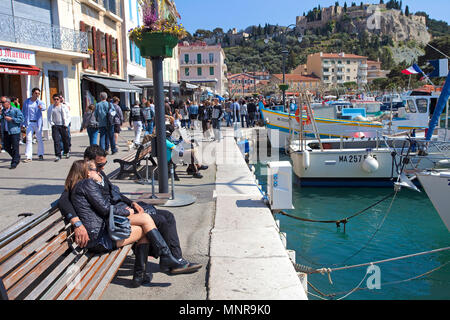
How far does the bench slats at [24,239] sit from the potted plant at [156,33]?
3464 mm

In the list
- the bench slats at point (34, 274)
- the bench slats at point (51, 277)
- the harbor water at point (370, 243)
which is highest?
the bench slats at point (34, 274)

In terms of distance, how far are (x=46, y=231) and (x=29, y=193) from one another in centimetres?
437

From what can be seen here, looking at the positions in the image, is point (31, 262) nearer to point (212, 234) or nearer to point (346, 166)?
point (212, 234)

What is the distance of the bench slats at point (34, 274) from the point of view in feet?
8.48

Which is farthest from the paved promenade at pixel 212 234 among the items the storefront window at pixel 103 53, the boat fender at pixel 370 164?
the storefront window at pixel 103 53

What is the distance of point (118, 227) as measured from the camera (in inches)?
150

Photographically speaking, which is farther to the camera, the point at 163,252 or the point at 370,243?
the point at 370,243

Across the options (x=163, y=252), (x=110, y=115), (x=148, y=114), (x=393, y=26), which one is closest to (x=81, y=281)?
(x=163, y=252)

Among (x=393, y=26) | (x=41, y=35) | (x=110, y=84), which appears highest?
(x=393, y=26)

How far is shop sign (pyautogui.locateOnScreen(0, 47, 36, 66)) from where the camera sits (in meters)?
15.3

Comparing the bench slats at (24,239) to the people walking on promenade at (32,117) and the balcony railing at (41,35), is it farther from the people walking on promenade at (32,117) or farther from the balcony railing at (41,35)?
the balcony railing at (41,35)

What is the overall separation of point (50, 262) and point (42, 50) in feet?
53.3

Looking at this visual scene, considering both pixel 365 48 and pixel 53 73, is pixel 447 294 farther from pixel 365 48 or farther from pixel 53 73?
pixel 365 48
